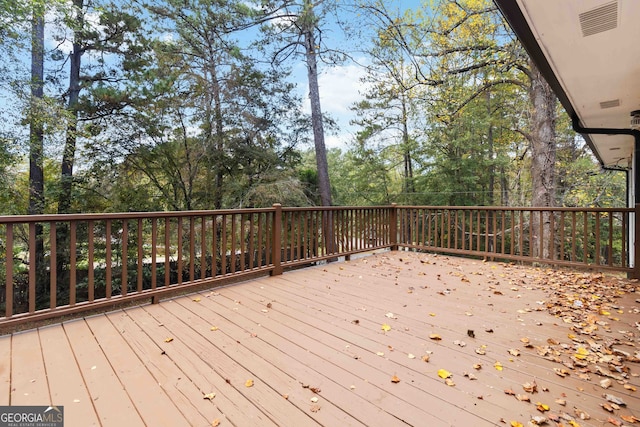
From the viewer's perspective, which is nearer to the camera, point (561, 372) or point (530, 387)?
point (530, 387)

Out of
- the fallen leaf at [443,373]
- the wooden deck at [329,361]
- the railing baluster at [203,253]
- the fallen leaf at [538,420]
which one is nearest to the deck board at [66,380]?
the wooden deck at [329,361]

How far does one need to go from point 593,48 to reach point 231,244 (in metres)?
3.60

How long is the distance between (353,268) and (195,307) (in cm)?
231

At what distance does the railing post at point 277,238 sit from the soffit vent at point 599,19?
3.20m

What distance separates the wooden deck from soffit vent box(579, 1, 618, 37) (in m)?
2.06

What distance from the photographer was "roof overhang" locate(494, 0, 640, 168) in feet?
5.64

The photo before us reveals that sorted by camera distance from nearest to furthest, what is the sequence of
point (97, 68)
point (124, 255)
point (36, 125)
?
point (124, 255), point (36, 125), point (97, 68)

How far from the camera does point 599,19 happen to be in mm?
1811

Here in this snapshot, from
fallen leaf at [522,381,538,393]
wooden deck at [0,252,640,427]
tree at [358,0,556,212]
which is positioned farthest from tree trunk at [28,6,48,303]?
fallen leaf at [522,381,538,393]

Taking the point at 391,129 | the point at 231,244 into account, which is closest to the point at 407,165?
the point at 391,129

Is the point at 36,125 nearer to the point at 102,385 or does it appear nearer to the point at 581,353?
the point at 102,385

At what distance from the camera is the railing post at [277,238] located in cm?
398

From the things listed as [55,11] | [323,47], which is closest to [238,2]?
[323,47]

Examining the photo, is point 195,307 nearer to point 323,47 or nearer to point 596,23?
point 596,23
